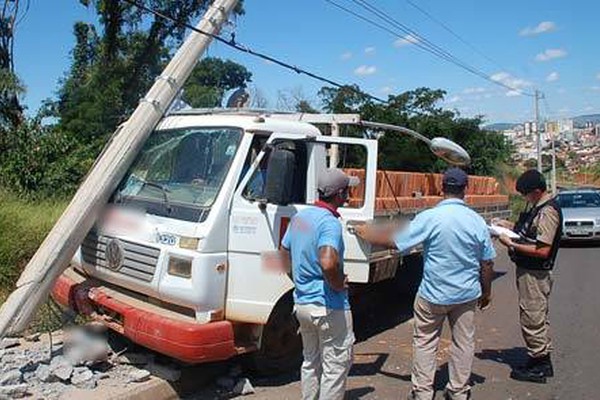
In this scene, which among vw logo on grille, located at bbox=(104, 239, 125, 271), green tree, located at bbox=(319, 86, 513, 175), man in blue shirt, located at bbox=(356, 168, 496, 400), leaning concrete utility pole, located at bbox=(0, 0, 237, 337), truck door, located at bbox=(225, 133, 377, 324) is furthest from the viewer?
green tree, located at bbox=(319, 86, 513, 175)

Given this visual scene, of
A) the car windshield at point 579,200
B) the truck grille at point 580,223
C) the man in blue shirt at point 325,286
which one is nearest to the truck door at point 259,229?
the man in blue shirt at point 325,286

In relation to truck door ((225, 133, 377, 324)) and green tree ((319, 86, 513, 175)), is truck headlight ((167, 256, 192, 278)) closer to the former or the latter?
truck door ((225, 133, 377, 324))

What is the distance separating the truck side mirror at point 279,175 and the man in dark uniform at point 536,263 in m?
1.96

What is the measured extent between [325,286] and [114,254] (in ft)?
6.60

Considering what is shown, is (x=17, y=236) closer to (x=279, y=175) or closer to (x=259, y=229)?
(x=259, y=229)

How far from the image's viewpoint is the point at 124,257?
518 cm

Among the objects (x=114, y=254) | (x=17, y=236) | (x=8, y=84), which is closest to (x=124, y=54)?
(x=8, y=84)

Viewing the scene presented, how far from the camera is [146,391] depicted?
16.3ft

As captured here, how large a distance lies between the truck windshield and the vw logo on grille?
0.37 metres

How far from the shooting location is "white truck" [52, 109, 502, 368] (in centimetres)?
488

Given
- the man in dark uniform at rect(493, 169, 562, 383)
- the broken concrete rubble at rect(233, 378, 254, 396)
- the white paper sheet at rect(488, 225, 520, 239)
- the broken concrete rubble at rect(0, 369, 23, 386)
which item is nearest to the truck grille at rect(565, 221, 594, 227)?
the man in dark uniform at rect(493, 169, 562, 383)

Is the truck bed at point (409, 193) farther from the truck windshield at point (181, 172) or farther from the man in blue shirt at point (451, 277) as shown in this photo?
the man in blue shirt at point (451, 277)

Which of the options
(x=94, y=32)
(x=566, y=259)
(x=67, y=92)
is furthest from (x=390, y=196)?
(x=67, y=92)

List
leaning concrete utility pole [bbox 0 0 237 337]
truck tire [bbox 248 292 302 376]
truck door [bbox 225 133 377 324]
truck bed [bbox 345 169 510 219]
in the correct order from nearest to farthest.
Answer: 1. truck door [bbox 225 133 377 324]
2. leaning concrete utility pole [bbox 0 0 237 337]
3. truck tire [bbox 248 292 302 376]
4. truck bed [bbox 345 169 510 219]
